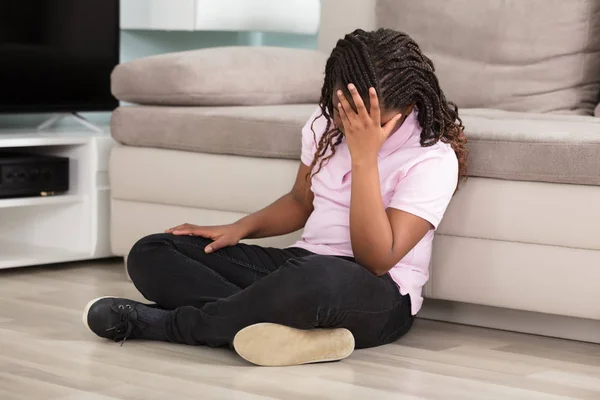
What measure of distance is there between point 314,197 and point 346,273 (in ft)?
1.00

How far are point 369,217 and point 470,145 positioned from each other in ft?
1.17

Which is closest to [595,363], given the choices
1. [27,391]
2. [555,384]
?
[555,384]

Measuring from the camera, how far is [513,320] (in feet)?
6.88

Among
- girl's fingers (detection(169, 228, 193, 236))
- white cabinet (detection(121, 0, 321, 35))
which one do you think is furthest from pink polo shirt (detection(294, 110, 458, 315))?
white cabinet (detection(121, 0, 321, 35))

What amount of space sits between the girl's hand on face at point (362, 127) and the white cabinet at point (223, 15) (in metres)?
1.50

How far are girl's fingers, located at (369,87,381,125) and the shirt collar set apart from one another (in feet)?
0.50

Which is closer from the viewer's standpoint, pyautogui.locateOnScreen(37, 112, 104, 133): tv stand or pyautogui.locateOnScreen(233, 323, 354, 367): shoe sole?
pyautogui.locateOnScreen(233, 323, 354, 367): shoe sole

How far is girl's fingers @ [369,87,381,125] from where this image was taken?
1.70 meters

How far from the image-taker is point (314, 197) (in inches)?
78.7

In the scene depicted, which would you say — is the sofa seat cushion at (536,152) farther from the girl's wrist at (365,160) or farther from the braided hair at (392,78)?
the girl's wrist at (365,160)

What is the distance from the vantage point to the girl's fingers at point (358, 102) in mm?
1709

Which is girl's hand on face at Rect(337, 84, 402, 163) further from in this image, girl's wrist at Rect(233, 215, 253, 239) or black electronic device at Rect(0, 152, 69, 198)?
black electronic device at Rect(0, 152, 69, 198)

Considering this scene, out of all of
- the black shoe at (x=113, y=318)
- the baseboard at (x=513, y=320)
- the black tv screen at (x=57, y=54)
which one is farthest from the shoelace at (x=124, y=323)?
the black tv screen at (x=57, y=54)

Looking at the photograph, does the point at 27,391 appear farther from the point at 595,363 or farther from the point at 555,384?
the point at 595,363
